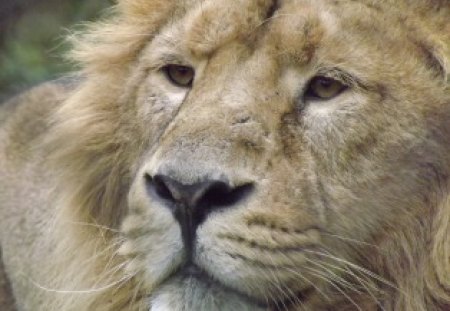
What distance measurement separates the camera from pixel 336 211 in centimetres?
328

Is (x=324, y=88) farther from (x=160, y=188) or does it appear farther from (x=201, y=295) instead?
(x=201, y=295)

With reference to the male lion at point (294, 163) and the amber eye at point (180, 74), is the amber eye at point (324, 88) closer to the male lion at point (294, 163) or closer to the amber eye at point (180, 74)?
the male lion at point (294, 163)

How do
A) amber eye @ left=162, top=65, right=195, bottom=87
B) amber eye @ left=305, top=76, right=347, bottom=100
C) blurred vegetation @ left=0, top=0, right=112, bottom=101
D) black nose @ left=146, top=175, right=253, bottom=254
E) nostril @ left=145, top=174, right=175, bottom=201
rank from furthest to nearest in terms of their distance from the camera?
blurred vegetation @ left=0, top=0, right=112, bottom=101 < amber eye @ left=162, top=65, right=195, bottom=87 < amber eye @ left=305, top=76, right=347, bottom=100 < nostril @ left=145, top=174, right=175, bottom=201 < black nose @ left=146, top=175, right=253, bottom=254

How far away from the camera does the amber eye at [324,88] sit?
11.0ft

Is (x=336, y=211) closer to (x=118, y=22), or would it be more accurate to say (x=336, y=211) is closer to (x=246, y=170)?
(x=246, y=170)

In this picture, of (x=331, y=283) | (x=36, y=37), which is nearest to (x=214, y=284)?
(x=331, y=283)

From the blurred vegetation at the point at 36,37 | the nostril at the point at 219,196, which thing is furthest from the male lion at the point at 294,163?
the blurred vegetation at the point at 36,37

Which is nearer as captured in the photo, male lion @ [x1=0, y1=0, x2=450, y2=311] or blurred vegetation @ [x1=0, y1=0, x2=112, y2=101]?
male lion @ [x1=0, y1=0, x2=450, y2=311]

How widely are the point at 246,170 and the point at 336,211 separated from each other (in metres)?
0.32

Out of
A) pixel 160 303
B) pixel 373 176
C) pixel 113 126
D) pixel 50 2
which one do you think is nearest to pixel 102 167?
pixel 113 126

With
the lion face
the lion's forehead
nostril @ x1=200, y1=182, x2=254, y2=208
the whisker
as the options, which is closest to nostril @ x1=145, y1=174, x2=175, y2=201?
the lion face

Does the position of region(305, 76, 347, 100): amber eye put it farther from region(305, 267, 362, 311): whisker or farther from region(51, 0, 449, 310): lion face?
region(305, 267, 362, 311): whisker

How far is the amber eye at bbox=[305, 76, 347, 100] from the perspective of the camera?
336 cm

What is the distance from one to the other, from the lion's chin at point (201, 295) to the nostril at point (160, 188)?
0.22 metres
